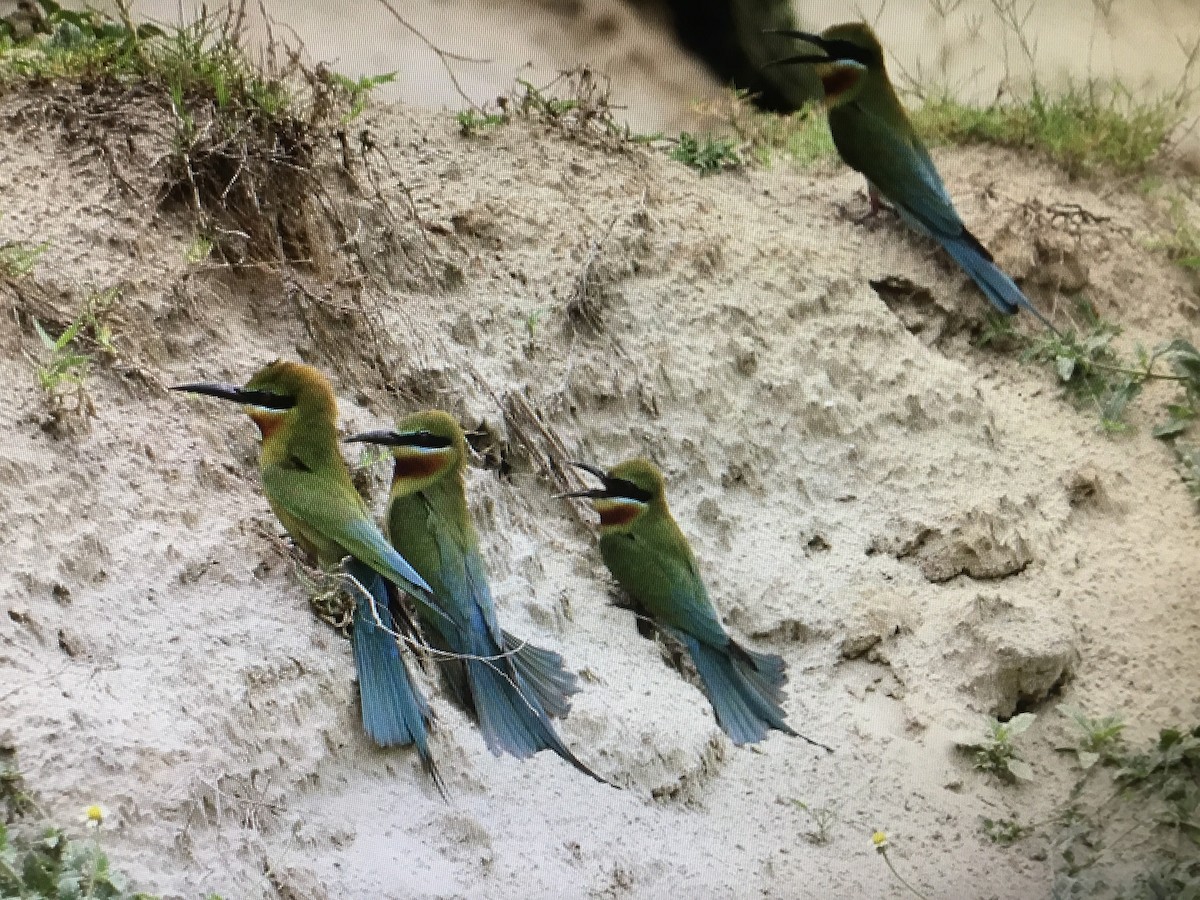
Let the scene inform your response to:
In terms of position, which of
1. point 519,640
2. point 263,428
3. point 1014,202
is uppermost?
point 1014,202

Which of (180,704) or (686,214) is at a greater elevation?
(686,214)

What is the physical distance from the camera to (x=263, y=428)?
1918mm

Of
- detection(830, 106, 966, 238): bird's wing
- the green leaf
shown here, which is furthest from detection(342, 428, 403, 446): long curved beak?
detection(830, 106, 966, 238): bird's wing

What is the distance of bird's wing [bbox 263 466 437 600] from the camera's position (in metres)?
1.86

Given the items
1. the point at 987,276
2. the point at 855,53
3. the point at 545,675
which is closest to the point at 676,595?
the point at 545,675

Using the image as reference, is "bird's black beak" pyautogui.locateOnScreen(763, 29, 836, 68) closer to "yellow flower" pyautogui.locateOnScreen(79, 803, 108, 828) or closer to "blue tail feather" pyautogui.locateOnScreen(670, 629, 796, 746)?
"blue tail feather" pyautogui.locateOnScreen(670, 629, 796, 746)

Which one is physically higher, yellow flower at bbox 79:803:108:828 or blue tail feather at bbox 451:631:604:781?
yellow flower at bbox 79:803:108:828

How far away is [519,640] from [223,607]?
1.34 feet

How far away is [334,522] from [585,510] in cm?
53

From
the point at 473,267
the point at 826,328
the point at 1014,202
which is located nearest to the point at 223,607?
the point at 473,267

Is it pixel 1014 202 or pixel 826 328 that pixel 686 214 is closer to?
pixel 826 328

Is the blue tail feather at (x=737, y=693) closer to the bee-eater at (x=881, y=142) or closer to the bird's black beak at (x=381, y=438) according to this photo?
the bird's black beak at (x=381, y=438)

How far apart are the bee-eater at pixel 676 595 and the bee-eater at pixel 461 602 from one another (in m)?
0.25

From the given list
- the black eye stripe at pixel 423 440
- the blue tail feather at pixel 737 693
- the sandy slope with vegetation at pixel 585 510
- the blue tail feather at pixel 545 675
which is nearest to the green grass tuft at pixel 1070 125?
the sandy slope with vegetation at pixel 585 510
